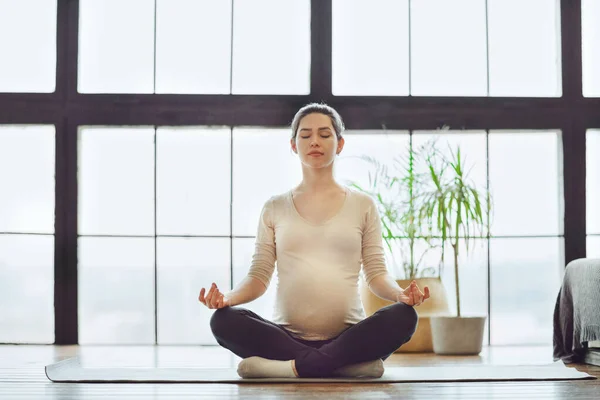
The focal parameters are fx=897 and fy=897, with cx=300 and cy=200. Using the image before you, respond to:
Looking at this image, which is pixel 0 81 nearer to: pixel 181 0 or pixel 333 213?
pixel 181 0

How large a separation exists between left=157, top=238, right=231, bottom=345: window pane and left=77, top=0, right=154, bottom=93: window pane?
34.3 inches

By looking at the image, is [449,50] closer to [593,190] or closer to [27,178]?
[593,190]

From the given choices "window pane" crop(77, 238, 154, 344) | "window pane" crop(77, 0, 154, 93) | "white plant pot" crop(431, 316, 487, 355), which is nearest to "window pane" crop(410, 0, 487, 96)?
"white plant pot" crop(431, 316, 487, 355)

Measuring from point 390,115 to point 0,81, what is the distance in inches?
82.9

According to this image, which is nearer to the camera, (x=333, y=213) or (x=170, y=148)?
(x=333, y=213)

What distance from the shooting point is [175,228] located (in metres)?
4.75

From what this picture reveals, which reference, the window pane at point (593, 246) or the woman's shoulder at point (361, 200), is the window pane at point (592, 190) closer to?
the window pane at point (593, 246)

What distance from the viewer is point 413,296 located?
2.70m

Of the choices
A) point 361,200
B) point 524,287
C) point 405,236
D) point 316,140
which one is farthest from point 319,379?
point 524,287

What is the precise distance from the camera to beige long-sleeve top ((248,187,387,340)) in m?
2.92

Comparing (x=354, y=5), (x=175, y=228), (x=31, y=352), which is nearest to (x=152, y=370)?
(x=31, y=352)

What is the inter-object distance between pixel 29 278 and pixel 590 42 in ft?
10.8

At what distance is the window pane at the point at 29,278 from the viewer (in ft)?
15.5

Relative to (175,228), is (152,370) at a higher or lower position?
lower
